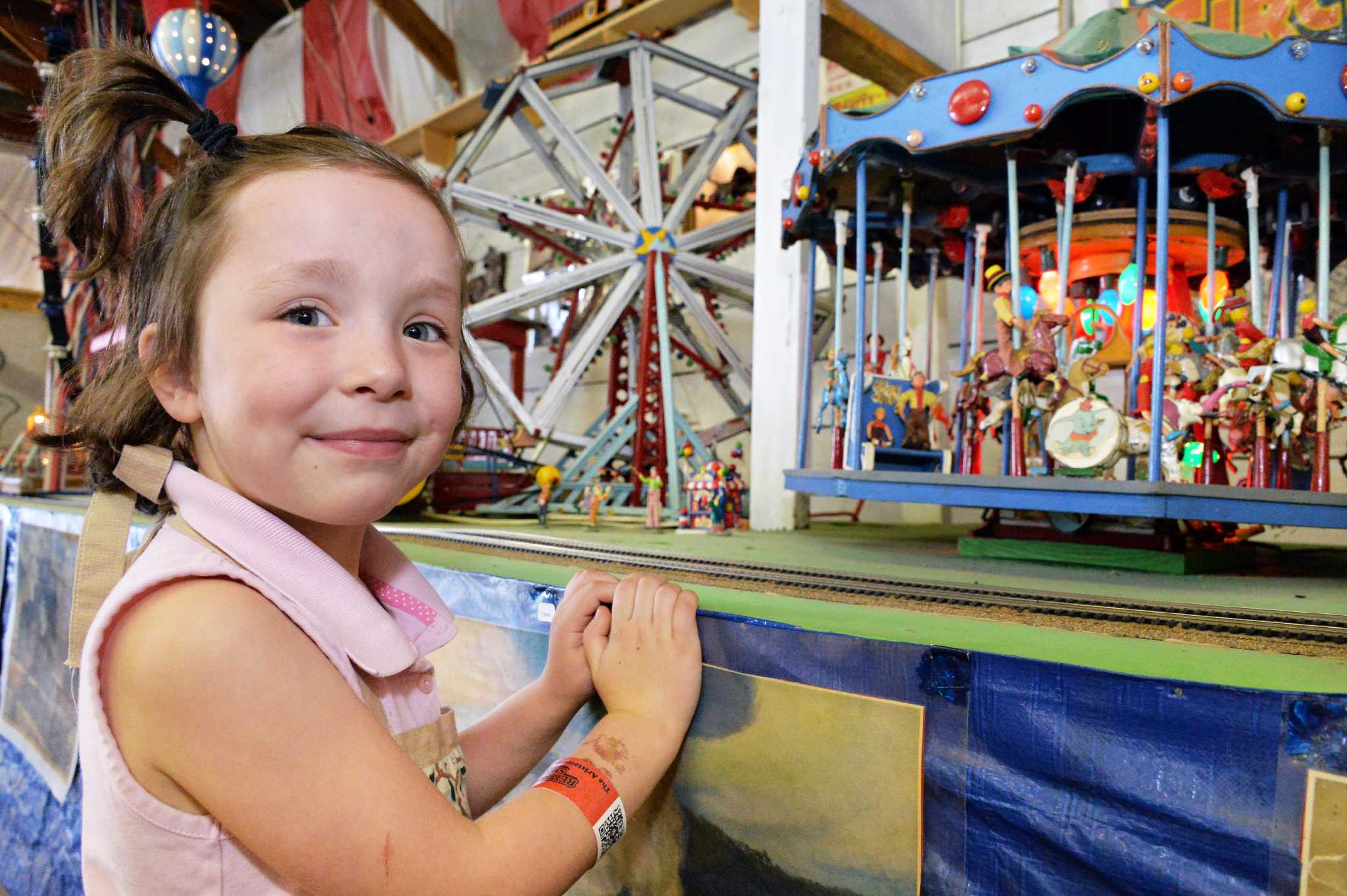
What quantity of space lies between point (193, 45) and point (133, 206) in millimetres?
2255

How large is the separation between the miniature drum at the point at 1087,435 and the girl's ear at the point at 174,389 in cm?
174

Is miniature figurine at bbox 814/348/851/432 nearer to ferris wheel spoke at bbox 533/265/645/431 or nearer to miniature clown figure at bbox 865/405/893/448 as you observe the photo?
miniature clown figure at bbox 865/405/893/448

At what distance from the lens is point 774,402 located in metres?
3.01

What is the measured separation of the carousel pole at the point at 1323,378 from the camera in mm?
1838

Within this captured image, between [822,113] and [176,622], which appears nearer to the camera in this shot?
[176,622]

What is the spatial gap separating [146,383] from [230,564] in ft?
1.04

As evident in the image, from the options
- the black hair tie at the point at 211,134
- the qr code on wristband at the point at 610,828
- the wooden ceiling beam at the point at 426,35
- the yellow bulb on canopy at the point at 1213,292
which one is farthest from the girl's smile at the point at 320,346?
the wooden ceiling beam at the point at 426,35

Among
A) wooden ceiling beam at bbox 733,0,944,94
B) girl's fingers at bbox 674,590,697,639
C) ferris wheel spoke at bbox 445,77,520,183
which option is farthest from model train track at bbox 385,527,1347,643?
ferris wheel spoke at bbox 445,77,520,183

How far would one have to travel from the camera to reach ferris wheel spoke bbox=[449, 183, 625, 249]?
4.71 meters

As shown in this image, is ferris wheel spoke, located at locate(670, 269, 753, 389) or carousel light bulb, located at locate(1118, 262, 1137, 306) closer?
carousel light bulb, located at locate(1118, 262, 1137, 306)

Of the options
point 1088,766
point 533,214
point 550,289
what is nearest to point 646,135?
point 533,214

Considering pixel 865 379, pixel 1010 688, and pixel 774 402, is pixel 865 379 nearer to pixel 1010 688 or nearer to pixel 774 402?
pixel 774 402

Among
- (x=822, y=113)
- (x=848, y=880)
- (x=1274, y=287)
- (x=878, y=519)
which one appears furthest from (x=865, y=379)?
(x=878, y=519)

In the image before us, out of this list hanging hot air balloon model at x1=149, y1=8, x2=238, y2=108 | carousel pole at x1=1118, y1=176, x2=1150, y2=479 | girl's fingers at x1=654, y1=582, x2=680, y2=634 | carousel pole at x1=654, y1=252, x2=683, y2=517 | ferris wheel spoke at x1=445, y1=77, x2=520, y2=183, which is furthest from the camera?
ferris wheel spoke at x1=445, y1=77, x2=520, y2=183
